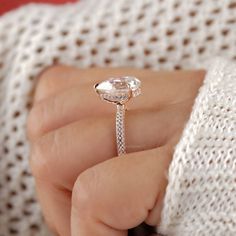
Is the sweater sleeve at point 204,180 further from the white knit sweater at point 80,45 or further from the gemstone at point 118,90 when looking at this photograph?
the white knit sweater at point 80,45

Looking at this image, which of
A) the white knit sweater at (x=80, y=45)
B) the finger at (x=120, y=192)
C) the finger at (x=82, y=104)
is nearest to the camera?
the finger at (x=120, y=192)

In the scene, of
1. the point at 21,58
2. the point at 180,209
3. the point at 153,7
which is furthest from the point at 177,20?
the point at 180,209

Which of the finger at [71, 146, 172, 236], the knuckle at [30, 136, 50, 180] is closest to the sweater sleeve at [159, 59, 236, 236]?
Answer: the finger at [71, 146, 172, 236]

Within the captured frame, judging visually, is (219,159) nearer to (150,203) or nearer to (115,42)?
(150,203)

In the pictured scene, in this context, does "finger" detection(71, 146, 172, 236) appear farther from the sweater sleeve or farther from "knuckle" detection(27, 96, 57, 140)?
"knuckle" detection(27, 96, 57, 140)

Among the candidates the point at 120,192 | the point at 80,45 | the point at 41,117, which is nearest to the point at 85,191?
A: the point at 120,192

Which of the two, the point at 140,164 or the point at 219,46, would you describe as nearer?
the point at 140,164

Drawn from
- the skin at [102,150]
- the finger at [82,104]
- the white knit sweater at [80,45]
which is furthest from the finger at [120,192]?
the white knit sweater at [80,45]
